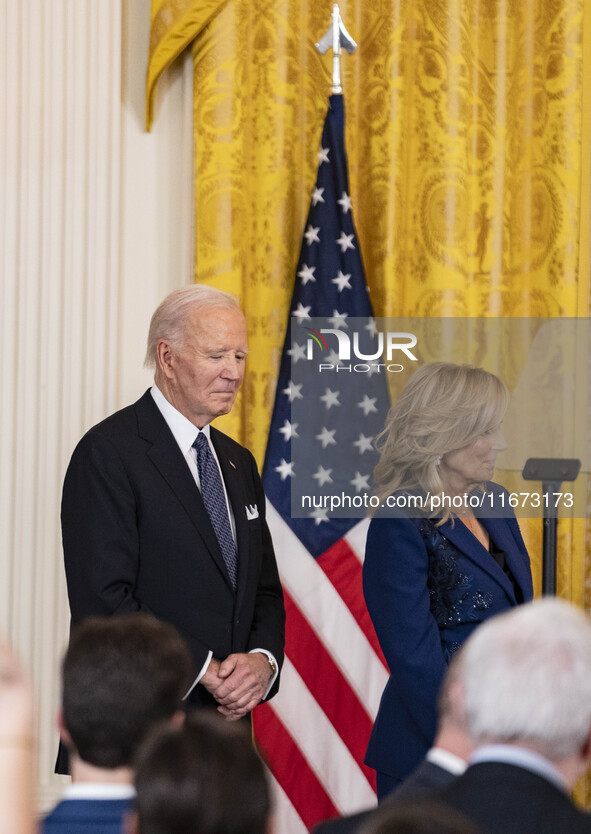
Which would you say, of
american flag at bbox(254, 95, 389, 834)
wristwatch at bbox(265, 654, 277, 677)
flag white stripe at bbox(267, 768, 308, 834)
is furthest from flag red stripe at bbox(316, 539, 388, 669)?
wristwatch at bbox(265, 654, 277, 677)

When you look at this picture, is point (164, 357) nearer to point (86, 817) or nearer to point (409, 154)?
point (86, 817)

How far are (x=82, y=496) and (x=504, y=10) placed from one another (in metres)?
3.23

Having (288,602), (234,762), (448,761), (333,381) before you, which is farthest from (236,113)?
(234,762)

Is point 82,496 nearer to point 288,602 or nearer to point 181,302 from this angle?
point 181,302

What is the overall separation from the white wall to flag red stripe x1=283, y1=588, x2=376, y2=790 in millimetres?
982

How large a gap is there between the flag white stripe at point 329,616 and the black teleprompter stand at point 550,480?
116cm

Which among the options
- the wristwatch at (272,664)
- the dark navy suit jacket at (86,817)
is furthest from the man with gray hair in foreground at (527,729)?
the wristwatch at (272,664)

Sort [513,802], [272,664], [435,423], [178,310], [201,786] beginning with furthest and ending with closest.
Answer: [178,310], [272,664], [435,423], [513,802], [201,786]

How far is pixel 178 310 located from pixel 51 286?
1399 mm

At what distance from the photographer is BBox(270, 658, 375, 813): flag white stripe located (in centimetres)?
448

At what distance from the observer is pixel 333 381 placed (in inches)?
177

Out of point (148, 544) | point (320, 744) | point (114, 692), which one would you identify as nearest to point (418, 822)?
point (114, 692)

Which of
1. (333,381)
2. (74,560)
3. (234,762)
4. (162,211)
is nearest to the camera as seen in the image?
(234,762)

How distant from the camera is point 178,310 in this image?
11.0ft
